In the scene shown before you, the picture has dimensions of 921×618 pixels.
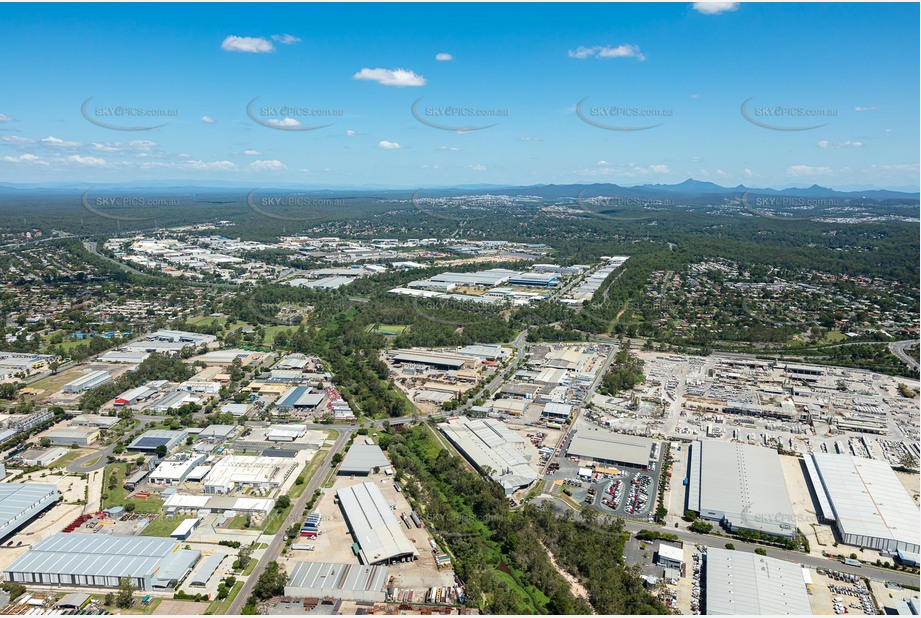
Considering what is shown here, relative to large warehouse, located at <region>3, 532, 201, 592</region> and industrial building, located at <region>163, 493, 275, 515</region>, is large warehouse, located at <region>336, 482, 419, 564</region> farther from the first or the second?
large warehouse, located at <region>3, 532, 201, 592</region>

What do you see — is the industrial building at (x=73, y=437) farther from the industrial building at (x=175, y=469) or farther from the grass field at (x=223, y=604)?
the grass field at (x=223, y=604)

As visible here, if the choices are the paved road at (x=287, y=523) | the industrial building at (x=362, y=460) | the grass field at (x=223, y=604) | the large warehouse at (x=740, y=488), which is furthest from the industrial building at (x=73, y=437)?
the large warehouse at (x=740, y=488)

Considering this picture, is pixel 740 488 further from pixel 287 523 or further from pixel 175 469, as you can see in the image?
pixel 175 469

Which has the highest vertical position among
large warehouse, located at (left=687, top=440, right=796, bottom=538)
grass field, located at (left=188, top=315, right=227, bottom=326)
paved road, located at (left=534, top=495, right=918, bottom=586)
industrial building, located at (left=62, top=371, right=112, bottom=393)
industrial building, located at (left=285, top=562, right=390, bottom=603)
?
industrial building, located at (left=62, top=371, right=112, bottom=393)

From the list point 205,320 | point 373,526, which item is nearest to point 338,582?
point 373,526

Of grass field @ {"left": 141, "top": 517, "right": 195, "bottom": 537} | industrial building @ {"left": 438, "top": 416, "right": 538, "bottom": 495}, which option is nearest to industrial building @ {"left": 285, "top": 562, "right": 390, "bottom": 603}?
grass field @ {"left": 141, "top": 517, "right": 195, "bottom": 537}

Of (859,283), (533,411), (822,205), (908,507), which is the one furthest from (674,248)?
(822,205)

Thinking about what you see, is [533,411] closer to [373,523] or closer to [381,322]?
[373,523]
